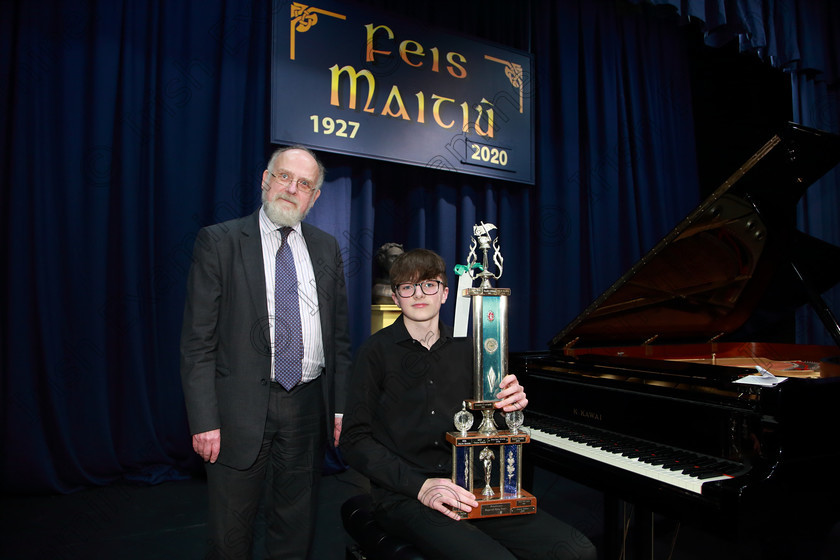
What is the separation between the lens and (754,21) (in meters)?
3.74

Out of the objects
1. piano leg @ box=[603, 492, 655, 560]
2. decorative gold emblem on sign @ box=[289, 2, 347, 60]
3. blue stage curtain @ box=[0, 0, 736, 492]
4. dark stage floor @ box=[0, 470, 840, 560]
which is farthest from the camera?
decorative gold emblem on sign @ box=[289, 2, 347, 60]

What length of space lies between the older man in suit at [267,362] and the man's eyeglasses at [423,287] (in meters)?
0.47

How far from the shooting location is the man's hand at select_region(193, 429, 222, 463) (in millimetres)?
1630

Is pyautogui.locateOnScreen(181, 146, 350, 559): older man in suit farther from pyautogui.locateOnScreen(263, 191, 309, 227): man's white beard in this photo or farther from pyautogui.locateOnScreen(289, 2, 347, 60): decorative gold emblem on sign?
pyautogui.locateOnScreen(289, 2, 347, 60): decorative gold emblem on sign

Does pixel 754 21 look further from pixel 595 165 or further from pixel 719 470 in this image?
pixel 719 470

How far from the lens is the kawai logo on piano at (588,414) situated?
1.90m

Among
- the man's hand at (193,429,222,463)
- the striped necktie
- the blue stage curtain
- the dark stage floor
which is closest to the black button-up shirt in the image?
the striped necktie

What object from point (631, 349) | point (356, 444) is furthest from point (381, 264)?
point (356, 444)

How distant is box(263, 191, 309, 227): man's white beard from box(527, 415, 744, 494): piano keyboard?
116 centimetres

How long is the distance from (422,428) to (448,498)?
→ 0.76ft

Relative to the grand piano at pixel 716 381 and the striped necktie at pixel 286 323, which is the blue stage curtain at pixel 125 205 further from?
the grand piano at pixel 716 381

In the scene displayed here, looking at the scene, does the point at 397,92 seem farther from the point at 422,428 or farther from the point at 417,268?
the point at 422,428

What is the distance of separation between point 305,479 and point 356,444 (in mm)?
447

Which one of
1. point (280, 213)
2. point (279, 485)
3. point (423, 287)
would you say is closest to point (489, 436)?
point (423, 287)
